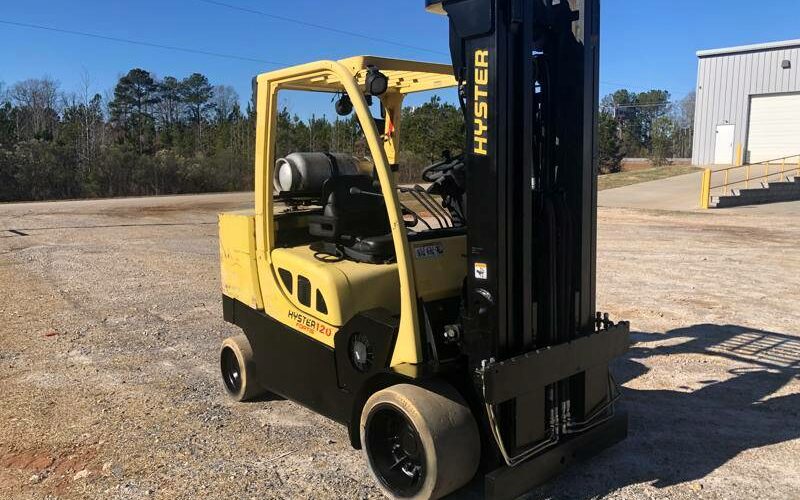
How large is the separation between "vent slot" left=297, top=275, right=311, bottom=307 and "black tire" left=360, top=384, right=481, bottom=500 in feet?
2.70

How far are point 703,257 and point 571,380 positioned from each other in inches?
396

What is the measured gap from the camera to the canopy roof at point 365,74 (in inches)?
148

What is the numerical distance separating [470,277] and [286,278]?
4.63 feet

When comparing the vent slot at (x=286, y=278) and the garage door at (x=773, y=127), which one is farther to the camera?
the garage door at (x=773, y=127)

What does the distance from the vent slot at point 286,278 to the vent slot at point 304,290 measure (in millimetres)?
102

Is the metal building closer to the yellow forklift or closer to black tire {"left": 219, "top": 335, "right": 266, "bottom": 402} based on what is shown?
the yellow forklift

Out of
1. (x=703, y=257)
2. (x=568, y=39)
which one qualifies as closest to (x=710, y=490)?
(x=568, y=39)

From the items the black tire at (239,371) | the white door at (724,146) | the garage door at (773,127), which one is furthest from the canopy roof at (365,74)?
the white door at (724,146)

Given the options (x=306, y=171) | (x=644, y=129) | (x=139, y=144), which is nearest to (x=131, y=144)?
(x=139, y=144)

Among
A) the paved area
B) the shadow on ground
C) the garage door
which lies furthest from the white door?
the shadow on ground

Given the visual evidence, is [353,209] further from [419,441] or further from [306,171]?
[419,441]

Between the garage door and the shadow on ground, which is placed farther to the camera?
the garage door

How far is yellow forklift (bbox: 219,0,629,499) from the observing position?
3381 millimetres

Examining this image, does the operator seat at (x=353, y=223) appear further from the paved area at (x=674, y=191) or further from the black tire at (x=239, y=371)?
the paved area at (x=674, y=191)
